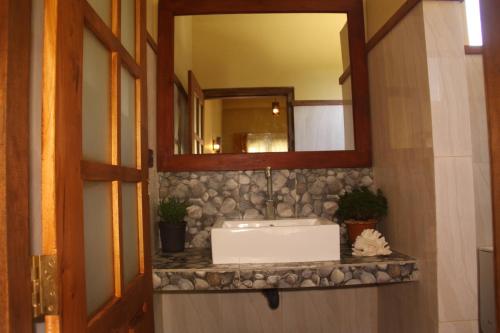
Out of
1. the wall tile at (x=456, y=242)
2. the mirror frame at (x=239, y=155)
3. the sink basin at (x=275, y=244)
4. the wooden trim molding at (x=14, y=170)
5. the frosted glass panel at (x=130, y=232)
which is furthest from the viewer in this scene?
the mirror frame at (x=239, y=155)

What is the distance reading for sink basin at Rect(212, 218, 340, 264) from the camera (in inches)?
55.9

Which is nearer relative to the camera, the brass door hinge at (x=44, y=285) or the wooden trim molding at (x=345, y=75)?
the brass door hinge at (x=44, y=285)

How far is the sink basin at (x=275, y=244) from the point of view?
1419mm

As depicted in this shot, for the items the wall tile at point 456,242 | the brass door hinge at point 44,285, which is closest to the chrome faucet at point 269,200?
the wall tile at point 456,242

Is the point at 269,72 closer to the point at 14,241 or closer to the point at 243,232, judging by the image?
the point at 243,232

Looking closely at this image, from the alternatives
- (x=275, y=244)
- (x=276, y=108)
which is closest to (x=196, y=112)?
(x=276, y=108)

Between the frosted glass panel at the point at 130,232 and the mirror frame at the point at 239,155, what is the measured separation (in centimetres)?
71

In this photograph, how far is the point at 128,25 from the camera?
1154 millimetres

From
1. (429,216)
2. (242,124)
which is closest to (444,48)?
(429,216)

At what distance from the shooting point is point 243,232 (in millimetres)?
1423

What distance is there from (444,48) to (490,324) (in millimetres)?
1211

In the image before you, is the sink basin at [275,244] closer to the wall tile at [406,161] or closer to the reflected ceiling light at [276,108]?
the wall tile at [406,161]

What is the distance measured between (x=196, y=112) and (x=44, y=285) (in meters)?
1.38

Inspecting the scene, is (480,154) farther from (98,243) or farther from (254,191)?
(98,243)
